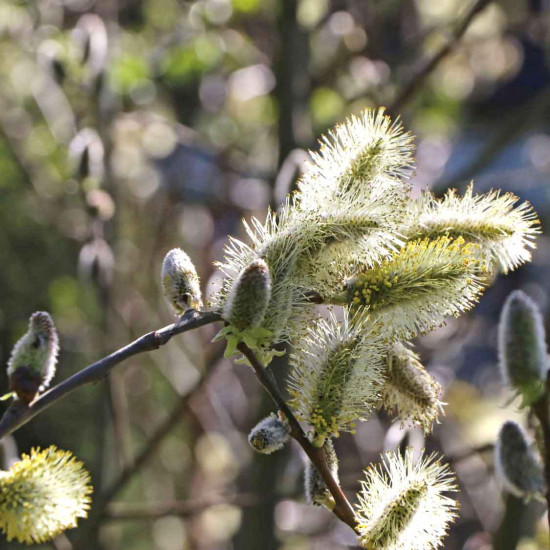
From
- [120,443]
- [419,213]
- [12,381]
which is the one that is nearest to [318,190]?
[419,213]

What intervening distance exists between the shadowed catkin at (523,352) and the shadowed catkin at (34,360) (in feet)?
2.28

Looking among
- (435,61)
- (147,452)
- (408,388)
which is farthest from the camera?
(435,61)

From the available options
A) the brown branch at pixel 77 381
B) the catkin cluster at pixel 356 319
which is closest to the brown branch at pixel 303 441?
the catkin cluster at pixel 356 319

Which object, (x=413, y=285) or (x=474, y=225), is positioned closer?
(x=413, y=285)

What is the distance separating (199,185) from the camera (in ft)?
14.7


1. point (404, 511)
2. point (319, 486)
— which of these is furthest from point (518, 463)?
point (319, 486)

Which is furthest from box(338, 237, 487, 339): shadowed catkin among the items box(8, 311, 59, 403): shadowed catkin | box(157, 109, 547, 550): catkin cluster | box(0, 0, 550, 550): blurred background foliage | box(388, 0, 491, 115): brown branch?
box(388, 0, 491, 115): brown branch

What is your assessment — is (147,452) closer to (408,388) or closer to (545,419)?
(408,388)

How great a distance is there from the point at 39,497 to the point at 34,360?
21 cm

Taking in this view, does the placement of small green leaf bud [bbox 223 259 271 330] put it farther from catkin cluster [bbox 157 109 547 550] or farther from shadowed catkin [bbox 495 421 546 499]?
shadowed catkin [bbox 495 421 546 499]

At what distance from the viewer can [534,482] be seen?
1294 mm

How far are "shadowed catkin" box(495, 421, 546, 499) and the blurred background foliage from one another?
78 centimetres

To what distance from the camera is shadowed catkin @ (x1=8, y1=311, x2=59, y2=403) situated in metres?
1.15

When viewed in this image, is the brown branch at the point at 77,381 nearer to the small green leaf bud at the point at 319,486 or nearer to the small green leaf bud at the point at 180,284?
the small green leaf bud at the point at 180,284
